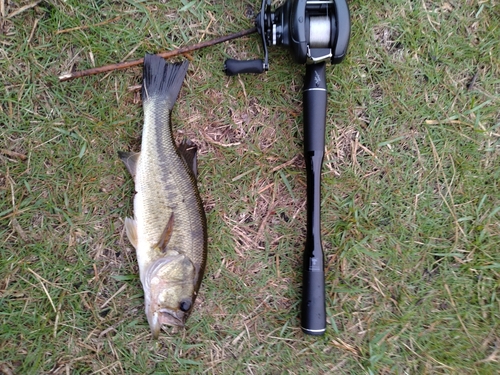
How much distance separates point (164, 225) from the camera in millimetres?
2600

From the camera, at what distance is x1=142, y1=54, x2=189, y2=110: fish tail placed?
273cm

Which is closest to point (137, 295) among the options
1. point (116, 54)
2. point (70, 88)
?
point (70, 88)

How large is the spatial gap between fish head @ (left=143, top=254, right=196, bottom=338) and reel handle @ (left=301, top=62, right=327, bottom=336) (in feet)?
2.56

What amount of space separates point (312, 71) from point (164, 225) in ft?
4.65

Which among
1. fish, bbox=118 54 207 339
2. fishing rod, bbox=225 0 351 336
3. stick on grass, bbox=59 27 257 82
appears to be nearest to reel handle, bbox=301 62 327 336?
fishing rod, bbox=225 0 351 336

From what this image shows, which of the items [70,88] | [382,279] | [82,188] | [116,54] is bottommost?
[382,279]

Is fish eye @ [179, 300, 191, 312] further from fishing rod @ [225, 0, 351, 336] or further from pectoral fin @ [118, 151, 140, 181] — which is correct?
pectoral fin @ [118, 151, 140, 181]

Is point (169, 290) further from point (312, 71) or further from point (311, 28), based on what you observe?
point (311, 28)

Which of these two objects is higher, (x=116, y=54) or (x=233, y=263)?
(x=116, y=54)

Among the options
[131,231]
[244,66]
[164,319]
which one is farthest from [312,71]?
[164,319]

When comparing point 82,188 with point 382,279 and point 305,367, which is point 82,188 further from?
point 382,279

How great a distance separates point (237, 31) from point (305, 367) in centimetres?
249

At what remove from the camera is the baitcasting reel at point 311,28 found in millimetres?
2402

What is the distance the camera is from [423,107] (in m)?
2.95
